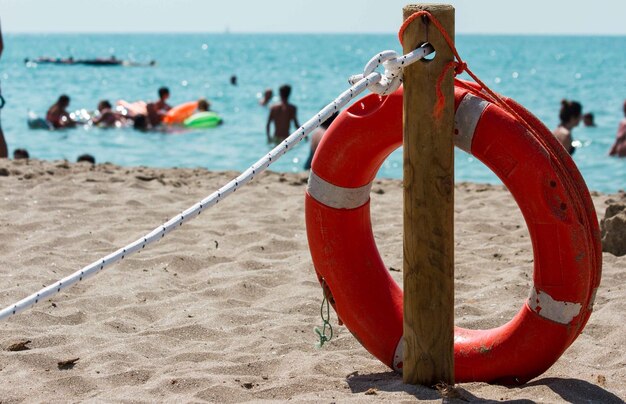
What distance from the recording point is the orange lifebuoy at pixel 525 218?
310 centimetres

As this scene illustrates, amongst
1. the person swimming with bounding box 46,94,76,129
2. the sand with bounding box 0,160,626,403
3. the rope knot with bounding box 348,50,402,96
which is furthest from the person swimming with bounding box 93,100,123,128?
the rope knot with bounding box 348,50,402,96

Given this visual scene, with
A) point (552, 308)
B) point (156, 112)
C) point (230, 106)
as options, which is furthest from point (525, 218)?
point (230, 106)

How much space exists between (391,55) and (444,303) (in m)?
0.83

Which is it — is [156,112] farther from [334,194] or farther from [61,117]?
[334,194]

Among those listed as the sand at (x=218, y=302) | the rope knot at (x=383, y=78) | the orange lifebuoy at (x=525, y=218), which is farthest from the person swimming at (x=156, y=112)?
the rope knot at (x=383, y=78)

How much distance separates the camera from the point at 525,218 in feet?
10.6

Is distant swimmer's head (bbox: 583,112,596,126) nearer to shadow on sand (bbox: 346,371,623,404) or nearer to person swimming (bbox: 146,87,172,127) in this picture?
person swimming (bbox: 146,87,172,127)

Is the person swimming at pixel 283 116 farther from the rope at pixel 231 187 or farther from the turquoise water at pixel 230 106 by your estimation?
the rope at pixel 231 187

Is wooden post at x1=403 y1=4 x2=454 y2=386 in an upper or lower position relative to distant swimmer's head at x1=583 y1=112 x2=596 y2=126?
lower

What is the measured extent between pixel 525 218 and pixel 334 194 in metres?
0.69

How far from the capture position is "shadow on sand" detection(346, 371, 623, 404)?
9.93 feet

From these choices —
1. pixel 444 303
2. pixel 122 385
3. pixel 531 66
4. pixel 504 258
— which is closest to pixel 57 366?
pixel 122 385

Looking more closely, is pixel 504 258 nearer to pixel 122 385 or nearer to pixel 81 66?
pixel 122 385

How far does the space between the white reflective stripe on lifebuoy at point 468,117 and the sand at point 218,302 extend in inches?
33.7
